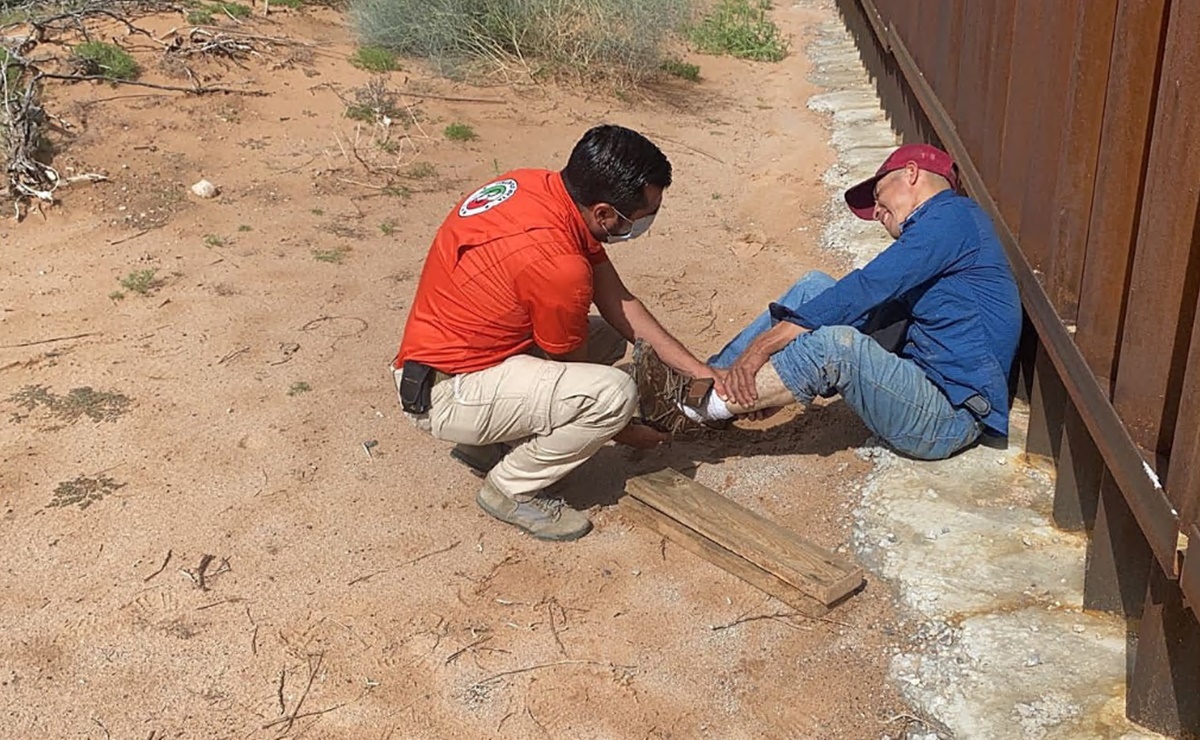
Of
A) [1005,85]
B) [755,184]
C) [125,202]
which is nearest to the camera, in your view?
[1005,85]

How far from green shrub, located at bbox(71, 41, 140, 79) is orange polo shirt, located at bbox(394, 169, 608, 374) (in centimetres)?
541

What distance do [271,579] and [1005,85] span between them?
3.20 metres

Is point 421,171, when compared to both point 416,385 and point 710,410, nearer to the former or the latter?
point 710,410

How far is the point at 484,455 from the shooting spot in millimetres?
4137

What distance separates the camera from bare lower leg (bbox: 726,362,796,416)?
13.0 feet

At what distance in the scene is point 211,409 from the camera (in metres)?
4.66

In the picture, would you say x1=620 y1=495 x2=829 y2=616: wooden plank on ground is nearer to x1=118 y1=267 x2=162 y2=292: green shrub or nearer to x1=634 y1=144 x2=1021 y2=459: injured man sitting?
x1=634 y1=144 x2=1021 y2=459: injured man sitting

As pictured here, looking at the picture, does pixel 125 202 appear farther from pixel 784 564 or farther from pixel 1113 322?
→ pixel 1113 322

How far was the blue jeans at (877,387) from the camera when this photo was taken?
12.6ft

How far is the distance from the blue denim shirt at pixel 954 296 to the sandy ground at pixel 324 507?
0.51 m

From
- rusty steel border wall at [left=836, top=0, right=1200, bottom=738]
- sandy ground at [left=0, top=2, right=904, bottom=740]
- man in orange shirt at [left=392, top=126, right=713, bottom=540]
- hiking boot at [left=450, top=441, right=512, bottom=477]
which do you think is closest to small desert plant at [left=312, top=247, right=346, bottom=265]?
sandy ground at [left=0, top=2, right=904, bottom=740]

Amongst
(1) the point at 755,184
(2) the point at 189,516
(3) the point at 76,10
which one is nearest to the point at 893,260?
(2) the point at 189,516

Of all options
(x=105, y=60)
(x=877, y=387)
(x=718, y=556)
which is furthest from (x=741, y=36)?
(x=718, y=556)

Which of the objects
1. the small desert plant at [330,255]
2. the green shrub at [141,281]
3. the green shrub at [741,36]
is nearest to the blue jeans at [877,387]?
the small desert plant at [330,255]
